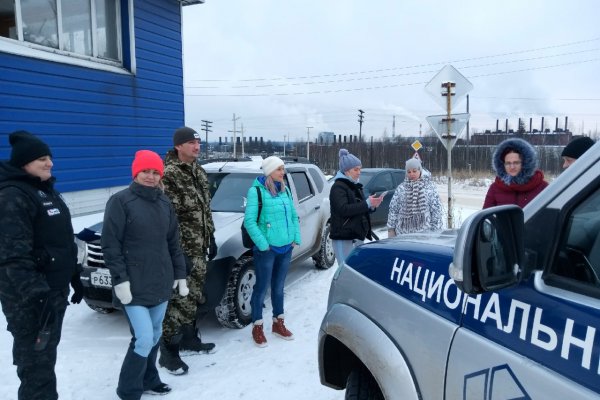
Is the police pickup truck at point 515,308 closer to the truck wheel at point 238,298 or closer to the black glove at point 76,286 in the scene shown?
the black glove at point 76,286

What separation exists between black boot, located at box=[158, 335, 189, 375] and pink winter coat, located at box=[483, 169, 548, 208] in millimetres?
2775

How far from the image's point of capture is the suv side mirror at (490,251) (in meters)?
1.21

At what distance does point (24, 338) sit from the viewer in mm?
2633

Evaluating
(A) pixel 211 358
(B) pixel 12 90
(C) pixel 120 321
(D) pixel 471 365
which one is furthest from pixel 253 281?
(B) pixel 12 90

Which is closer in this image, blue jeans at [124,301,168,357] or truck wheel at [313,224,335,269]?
blue jeans at [124,301,168,357]

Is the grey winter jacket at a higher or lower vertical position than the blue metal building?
lower

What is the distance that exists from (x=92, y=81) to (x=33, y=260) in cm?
617

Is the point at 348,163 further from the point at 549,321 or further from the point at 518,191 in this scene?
the point at 549,321

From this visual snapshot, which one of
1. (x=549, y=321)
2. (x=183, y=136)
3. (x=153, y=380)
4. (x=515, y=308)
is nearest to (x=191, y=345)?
(x=153, y=380)

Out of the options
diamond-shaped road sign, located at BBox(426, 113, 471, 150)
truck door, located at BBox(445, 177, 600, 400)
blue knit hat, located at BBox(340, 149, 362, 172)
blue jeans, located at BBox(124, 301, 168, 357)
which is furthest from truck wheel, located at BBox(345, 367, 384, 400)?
diamond-shaped road sign, located at BBox(426, 113, 471, 150)

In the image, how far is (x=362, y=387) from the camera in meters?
2.12

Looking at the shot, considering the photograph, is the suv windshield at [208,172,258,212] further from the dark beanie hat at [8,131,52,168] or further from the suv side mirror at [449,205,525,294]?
the suv side mirror at [449,205,525,294]

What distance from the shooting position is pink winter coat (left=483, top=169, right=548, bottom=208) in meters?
3.40

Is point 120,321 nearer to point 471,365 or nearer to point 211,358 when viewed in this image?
point 211,358
